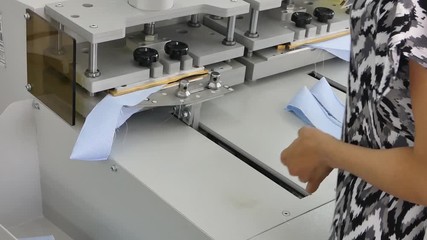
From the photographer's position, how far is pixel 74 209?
4.25ft

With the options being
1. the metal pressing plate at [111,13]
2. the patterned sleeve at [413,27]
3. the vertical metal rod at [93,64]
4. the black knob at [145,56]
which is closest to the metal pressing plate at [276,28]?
the metal pressing plate at [111,13]

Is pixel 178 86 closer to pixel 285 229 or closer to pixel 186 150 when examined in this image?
pixel 186 150

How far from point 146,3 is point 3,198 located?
1.64 ft

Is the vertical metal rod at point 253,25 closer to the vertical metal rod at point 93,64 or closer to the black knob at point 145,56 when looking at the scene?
the black knob at point 145,56

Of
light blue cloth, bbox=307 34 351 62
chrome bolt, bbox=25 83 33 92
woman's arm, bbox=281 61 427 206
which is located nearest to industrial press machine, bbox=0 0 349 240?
chrome bolt, bbox=25 83 33 92

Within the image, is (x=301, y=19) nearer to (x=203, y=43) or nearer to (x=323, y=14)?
(x=323, y=14)

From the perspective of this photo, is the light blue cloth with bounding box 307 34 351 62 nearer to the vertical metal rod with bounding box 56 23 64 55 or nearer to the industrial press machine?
the industrial press machine

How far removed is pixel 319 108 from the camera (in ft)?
4.47

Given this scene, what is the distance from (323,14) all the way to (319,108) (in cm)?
30

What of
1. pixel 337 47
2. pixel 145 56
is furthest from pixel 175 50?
pixel 337 47

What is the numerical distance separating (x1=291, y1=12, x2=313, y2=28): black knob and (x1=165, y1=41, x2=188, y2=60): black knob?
1.13 feet

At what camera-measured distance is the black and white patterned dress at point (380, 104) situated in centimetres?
67

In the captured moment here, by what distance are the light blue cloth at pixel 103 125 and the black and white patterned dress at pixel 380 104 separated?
42 cm

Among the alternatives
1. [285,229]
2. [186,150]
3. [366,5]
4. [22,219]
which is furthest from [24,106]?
[366,5]
